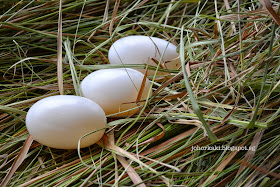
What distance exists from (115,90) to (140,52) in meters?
0.17

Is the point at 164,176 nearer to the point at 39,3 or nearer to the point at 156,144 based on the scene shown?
the point at 156,144

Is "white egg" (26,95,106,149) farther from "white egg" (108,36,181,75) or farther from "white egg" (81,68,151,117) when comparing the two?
"white egg" (108,36,181,75)

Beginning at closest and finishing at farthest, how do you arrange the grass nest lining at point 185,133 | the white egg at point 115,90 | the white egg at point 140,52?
the grass nest lining at point 185,133
the white egg at point 115,90
the white egg at point 140,52

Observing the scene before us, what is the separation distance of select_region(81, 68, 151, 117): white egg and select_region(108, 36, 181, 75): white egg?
10 centimetres

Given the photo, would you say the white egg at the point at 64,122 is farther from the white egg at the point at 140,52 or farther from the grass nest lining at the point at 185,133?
the white egg at the point at 140,52

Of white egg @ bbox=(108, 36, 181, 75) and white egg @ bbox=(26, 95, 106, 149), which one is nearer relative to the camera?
white egg @ bbox=(26, 95, 106, 149)

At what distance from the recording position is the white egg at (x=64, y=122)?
749 mm

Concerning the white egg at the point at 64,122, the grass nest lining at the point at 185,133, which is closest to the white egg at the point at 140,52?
the grass nest lining at the point at 185,133

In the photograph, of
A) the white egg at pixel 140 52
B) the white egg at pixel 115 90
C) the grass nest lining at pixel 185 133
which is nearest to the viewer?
the grass nest lining at pixel 185 133

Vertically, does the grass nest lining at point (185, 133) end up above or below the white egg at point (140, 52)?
below

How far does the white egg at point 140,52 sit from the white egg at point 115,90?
10 centimetres

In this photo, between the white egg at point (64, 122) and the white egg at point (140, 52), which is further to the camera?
the white egg at point (140, 52)

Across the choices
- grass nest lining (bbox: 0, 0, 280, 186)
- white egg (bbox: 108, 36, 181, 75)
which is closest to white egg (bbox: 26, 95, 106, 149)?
grass nest lining (bbox: 0, 0, 280, 186)

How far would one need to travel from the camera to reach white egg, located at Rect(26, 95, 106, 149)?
75cm
